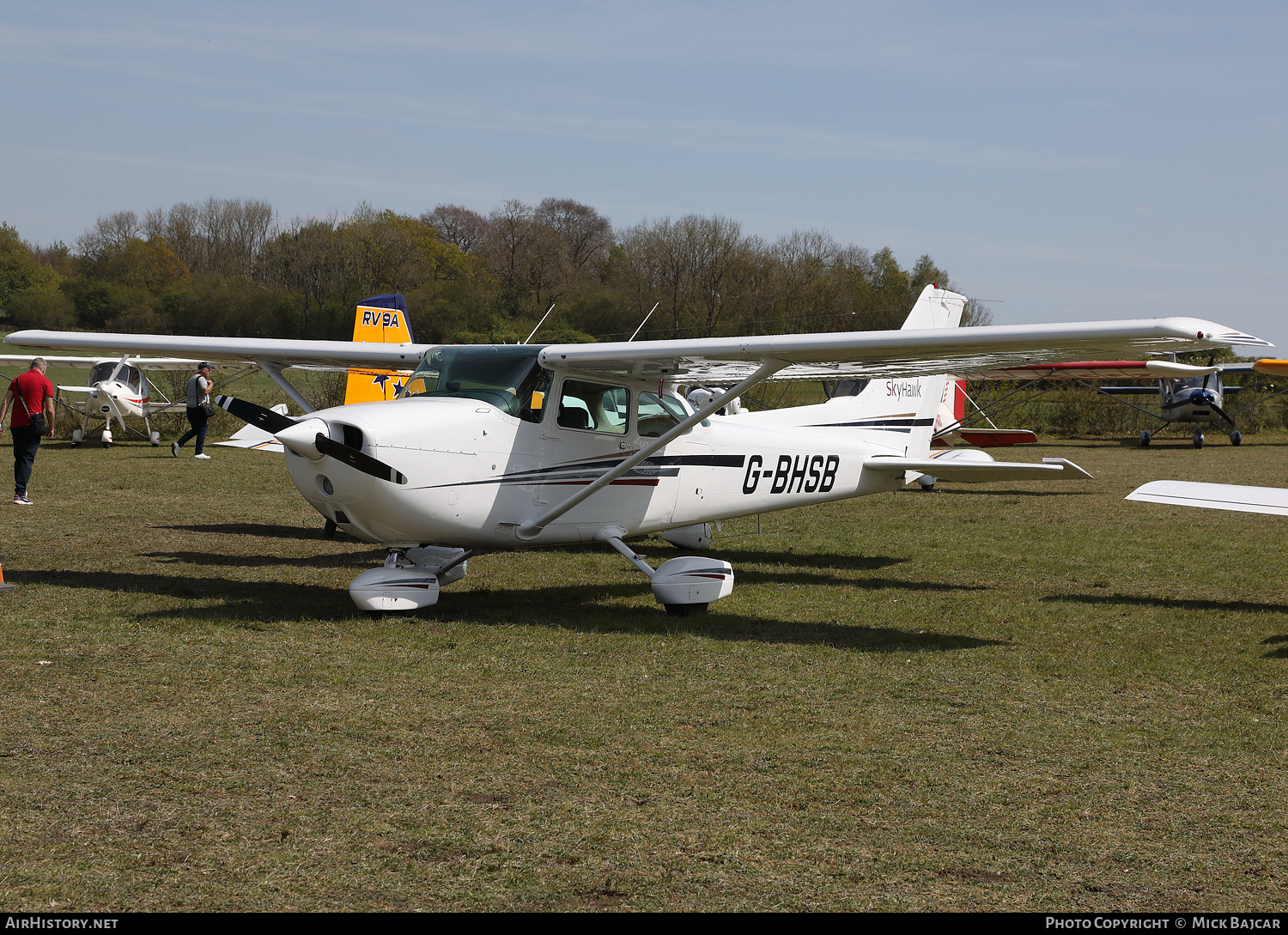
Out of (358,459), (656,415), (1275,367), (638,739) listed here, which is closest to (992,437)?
(1275,367)

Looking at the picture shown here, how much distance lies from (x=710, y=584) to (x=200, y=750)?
4.17 meters

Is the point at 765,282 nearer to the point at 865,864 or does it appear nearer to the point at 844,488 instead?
the point at 844,488

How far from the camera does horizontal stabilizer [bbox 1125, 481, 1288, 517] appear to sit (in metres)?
7.70

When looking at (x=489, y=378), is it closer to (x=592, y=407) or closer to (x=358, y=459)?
(x=592, y=407)

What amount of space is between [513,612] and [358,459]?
186 centimetres

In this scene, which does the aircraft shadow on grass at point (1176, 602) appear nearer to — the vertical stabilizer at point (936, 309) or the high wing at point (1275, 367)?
the high wing at point (1275, 367)

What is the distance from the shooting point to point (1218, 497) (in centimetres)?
790

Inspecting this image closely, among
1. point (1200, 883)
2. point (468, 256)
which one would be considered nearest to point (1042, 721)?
point (1200, 883)

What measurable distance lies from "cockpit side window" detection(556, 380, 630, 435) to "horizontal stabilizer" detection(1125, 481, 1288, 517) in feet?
12.7

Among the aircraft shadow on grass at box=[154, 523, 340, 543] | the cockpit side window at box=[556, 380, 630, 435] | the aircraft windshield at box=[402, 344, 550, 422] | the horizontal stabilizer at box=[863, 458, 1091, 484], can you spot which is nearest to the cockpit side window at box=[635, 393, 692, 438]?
the cockpit side window at box=[556, 380, 630, 435]

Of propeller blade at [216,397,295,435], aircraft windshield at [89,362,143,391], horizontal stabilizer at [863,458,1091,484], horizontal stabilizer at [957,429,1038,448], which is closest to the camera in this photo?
propeller blade at [216,397,295,435]

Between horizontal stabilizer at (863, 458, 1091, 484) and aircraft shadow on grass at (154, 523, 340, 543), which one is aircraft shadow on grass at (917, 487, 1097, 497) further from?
aircraft shadow on grass at (154, 523, 340, 543)

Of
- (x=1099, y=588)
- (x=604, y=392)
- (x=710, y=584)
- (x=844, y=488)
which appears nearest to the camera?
(x=710, y=584)

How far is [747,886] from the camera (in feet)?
10.9
